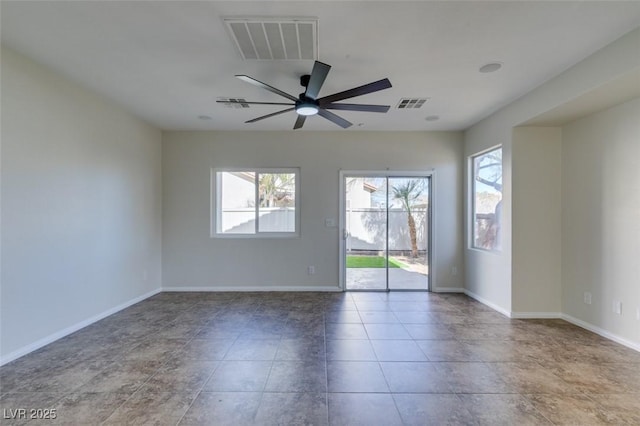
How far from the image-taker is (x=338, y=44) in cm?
242

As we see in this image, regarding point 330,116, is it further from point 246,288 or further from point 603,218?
point 246,288

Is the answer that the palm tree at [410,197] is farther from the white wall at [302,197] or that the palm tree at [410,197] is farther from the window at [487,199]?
the window at [487,199]

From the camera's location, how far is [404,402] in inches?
80.0

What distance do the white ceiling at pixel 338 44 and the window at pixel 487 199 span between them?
3.47ft

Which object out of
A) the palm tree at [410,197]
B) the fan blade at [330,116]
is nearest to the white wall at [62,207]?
the fan blade at [330,116]

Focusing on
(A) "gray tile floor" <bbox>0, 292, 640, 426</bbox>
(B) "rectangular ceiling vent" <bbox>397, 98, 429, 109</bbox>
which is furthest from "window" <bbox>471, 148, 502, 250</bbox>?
(B) "rectangular ceiling vent" <bbox>397, 98, 429, 109</bbox>

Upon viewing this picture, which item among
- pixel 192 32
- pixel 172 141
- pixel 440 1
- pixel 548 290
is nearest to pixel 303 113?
pixel 192 32

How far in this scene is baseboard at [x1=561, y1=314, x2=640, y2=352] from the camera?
2855 millimetres

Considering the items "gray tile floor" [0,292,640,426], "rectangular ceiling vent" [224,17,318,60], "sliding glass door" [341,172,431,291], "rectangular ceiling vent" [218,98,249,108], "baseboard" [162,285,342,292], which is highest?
"rectangular ceiling vent" [218,98,249,108]

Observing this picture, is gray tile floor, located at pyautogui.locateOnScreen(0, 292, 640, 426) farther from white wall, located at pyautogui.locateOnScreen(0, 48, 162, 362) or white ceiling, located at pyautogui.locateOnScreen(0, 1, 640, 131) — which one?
white ceiling, located at pyautogui.locateOnScreen(0, 1, 640, 131)

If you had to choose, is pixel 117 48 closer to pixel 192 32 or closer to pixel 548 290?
pixel 192 32

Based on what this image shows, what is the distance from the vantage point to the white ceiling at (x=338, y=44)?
6.62 feet

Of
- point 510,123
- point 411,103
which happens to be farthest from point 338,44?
point 510,123

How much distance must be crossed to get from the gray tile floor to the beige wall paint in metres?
0.40
